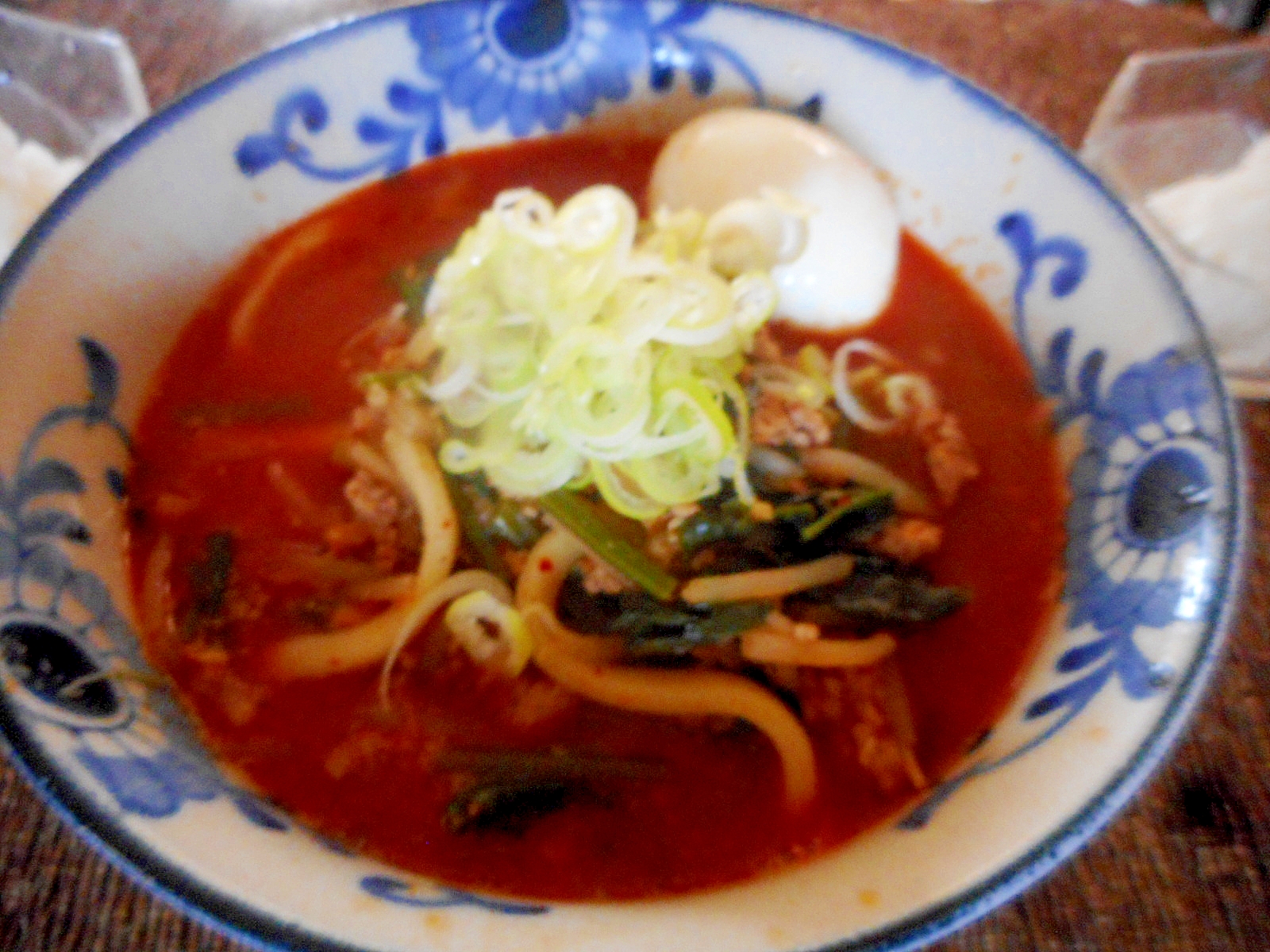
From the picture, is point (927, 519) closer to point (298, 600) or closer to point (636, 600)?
point (636, 600)

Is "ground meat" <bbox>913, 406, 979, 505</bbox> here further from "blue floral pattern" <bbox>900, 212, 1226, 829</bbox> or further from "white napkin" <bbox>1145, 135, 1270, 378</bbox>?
"white napkin" <bbox>1145, 135, 1270, 378</bbox>

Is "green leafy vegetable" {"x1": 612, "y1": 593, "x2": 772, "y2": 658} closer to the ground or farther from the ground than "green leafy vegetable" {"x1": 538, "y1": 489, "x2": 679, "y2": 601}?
closer to the ground

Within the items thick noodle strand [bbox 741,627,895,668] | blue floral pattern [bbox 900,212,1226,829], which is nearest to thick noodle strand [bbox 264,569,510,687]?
thick noodle strand [bbox 741,627,895,668]

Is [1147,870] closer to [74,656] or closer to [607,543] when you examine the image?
[607,543]

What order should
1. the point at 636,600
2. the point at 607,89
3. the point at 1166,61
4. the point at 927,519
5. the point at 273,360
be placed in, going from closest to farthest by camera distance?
the point at 636,600
the point at 927,519
the point at 273,360
the point at 607,89
the point at 1166,61

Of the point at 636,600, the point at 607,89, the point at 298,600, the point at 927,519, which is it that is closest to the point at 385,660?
the point at 298,600

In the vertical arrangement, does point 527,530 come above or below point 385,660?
above

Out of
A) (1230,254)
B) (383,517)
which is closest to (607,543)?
(383,517)
